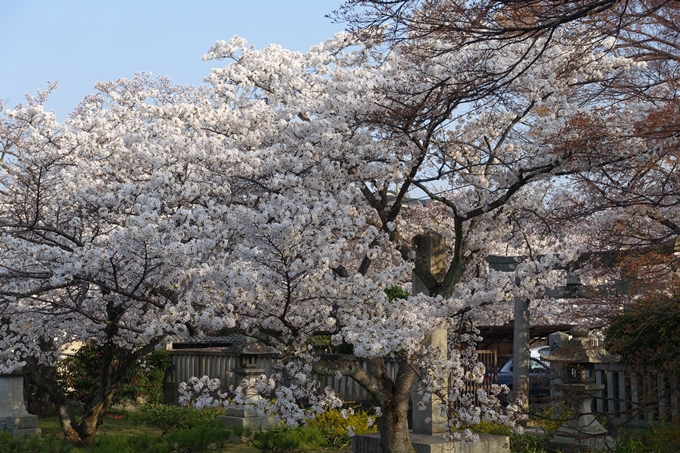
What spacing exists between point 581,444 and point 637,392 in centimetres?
180

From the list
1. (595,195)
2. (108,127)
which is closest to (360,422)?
(595,195)

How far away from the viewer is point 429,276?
30.6 ft

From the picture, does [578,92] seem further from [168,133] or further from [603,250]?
[168,133]

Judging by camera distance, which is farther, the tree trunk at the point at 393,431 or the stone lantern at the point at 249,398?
the stone lantern at the point at 249,398

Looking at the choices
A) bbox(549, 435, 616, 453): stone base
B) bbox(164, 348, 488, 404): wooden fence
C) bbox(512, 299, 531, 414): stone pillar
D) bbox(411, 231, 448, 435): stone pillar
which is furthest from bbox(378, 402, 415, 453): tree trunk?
bbox(512, 299, 531, 414): stone pillar

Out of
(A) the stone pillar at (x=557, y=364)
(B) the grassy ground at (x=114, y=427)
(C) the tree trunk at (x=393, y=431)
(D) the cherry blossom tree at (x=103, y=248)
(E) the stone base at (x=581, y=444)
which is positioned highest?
(D) the cherry blossom tree at (x=103, y=248)

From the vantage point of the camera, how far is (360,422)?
10.9 metres

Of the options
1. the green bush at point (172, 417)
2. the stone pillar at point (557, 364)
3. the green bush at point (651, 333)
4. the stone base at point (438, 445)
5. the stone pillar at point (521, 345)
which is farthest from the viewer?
the stone pillar at point (521, 345)

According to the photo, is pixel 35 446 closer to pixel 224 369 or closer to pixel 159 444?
pixel 159 444

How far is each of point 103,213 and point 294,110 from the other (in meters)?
3.39

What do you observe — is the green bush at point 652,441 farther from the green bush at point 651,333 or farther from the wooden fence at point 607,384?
the green bush at point 651,333

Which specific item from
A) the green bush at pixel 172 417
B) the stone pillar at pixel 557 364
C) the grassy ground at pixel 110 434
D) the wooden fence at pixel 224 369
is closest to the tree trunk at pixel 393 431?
the grassy ground at pixel 110 434

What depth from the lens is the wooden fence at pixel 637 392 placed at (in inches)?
363

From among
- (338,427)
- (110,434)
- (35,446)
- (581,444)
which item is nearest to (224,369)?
(110,434)
